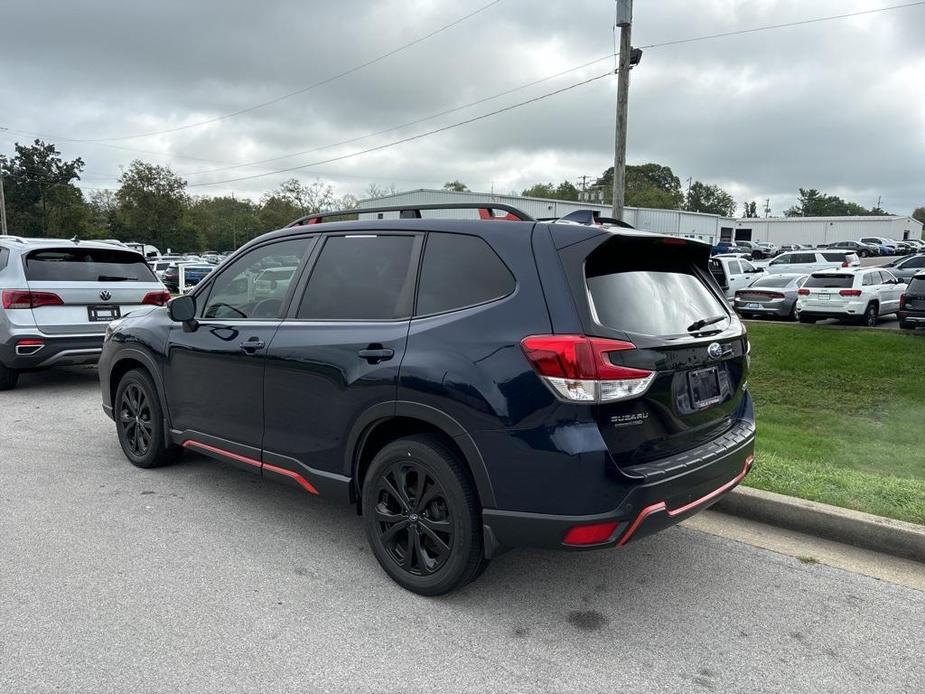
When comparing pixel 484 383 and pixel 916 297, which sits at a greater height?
pixel 484 383

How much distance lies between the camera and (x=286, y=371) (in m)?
3.74

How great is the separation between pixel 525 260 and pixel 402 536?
60.3 inches

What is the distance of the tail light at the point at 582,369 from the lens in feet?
8.85

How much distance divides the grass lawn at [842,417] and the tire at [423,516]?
2436 mm

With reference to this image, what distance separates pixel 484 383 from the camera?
2865 mm

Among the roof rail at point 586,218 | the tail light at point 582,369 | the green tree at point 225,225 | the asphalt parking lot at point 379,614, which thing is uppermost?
the green tree at point 225,225

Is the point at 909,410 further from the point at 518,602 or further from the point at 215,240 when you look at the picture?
the point at 215,240

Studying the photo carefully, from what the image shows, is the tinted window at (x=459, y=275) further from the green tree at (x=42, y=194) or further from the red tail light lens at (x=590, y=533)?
the green tree at (x=42, y=194)

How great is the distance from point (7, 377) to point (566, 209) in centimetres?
4468

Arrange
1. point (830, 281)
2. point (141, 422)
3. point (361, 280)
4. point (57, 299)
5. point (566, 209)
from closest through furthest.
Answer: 1. point (361, 280)
2. point (141, 422)
3. point (57, 299)
4. point (830, 281)
5. point (566, 209)

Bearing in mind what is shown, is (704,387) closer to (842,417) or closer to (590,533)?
(590,533)

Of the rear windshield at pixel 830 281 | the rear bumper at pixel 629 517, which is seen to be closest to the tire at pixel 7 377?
the rear bumper at pixel 629 517

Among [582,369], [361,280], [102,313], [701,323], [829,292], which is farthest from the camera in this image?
[829,292]

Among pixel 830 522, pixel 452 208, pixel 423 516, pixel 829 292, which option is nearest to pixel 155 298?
pixel 452 208
